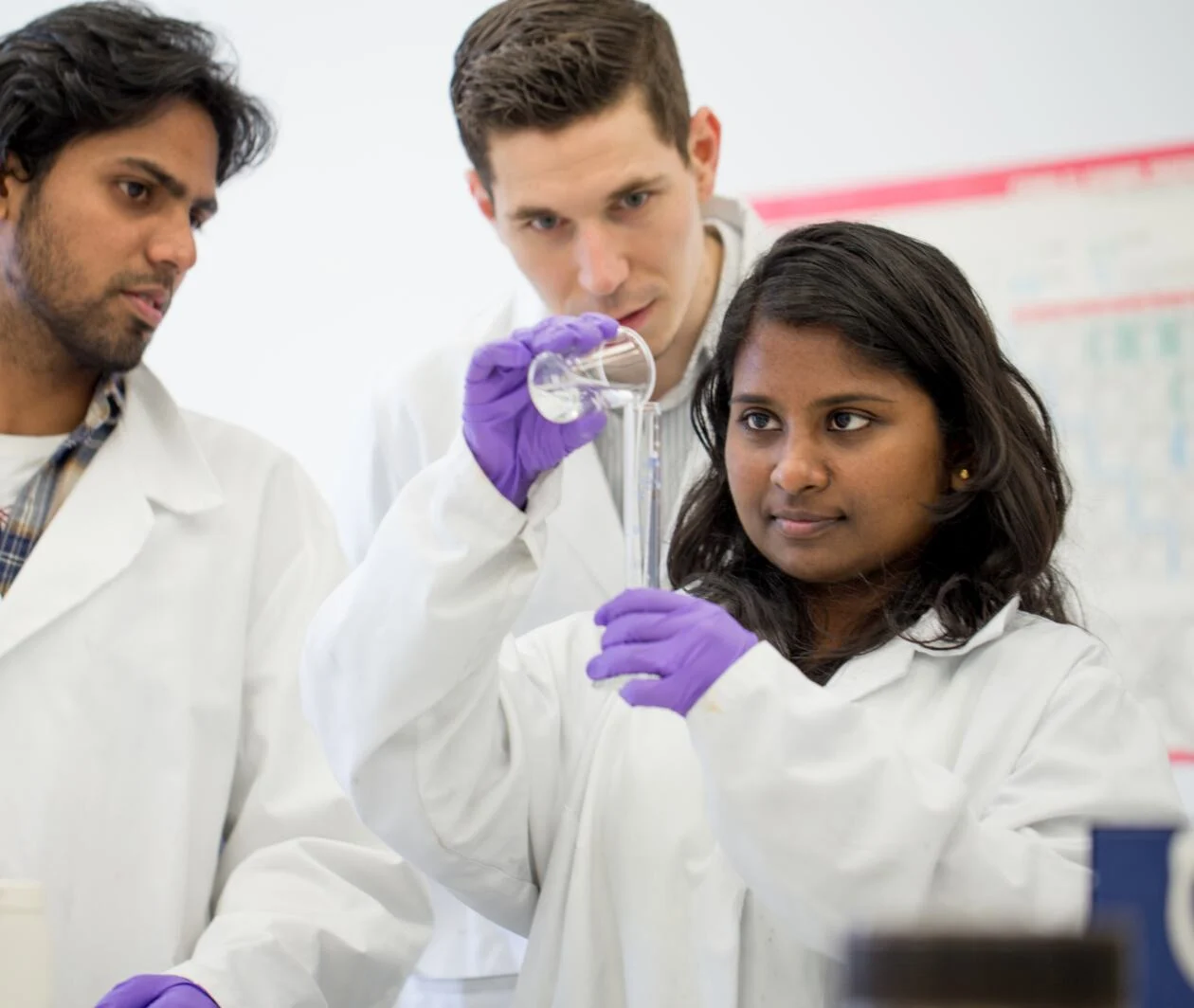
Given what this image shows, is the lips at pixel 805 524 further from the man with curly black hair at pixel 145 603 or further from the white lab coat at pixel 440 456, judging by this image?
the man with curly black hair at pixel 145 603

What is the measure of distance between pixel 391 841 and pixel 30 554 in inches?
22.1

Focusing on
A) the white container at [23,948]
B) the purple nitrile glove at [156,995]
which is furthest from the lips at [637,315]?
the white container at [23,948]

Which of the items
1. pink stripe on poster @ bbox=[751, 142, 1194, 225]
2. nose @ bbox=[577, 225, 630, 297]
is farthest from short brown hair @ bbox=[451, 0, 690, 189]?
pink stripe on poster @ bbox=[751, 142, 1194, 225]

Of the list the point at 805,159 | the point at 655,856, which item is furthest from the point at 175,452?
the point at 805,159

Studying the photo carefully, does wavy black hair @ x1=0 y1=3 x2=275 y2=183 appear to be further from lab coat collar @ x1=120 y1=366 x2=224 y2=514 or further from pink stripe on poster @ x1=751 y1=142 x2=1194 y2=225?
pink stripe on poster @ x1=751 y1=142 x2=1194 y2=225

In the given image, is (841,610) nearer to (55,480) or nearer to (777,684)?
(777,684)

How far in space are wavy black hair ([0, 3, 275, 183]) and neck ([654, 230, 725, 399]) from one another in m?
0.59

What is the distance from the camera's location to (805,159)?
6.97 ft

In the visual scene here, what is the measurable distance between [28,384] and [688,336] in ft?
2.37

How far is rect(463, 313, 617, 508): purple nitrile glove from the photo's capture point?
1100mm

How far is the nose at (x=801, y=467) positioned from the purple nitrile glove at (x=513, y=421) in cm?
14

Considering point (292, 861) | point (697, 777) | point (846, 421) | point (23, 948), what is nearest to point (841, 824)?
point (697, 777)

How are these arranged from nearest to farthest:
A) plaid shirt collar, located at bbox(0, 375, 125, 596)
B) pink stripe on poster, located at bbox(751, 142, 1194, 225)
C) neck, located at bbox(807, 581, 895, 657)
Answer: neck, located at bbox(807, 581, 895, 657), plaid shirt collar, located at bbox(0, 375, 125, 596), pink stripe on poster, located at bbox(751, 142, 1194, 225)

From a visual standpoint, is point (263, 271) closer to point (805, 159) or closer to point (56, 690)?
point (805, 159)
